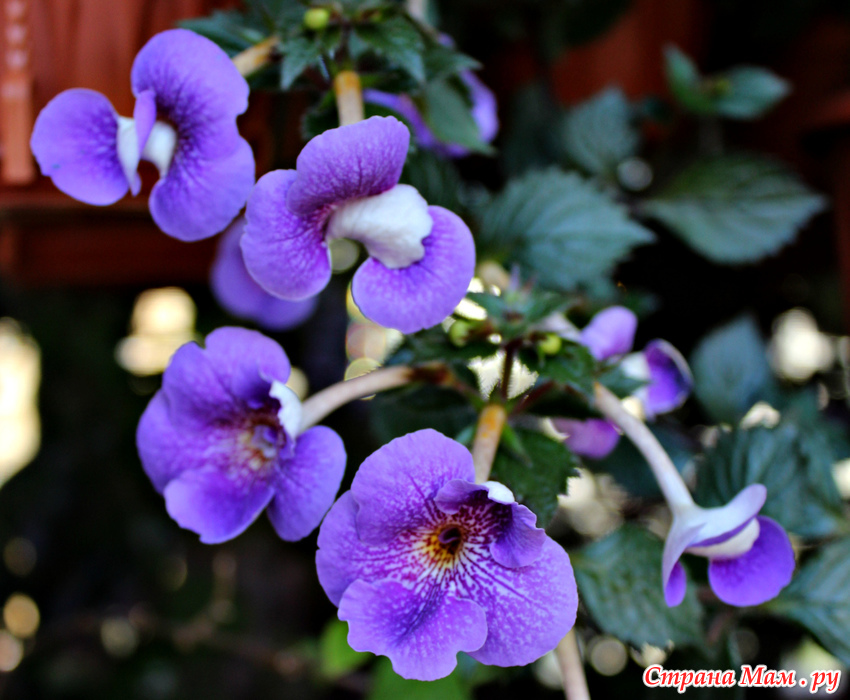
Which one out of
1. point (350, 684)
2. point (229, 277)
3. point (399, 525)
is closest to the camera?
point (399, 525)

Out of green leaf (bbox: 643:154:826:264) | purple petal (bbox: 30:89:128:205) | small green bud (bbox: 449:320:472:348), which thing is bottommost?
green leaf (bbox: 643:154:826:264)

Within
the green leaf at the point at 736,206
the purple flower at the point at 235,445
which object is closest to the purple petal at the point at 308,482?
the purple flower at the point at 235,445

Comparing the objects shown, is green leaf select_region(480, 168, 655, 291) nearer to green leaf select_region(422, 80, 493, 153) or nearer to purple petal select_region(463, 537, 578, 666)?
green leaf select_region(422, 80, 493, 153)

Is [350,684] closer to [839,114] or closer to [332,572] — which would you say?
[332,572]

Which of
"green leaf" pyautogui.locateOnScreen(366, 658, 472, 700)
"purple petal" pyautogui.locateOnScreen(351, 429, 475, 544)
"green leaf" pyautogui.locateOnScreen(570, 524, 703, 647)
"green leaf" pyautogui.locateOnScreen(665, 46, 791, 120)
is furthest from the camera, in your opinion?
"green leaf" pyautogui.locateOnScreen(665, 46, 791, 120)

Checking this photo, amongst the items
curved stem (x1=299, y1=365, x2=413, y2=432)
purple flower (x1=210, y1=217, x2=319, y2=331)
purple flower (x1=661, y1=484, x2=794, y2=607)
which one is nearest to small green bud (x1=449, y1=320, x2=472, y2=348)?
curved stem (x1=299, y1=365, x2=413, y2=432)

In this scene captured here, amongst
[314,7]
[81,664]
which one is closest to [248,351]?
[314,7]

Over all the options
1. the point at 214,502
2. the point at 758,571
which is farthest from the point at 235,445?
the point at 758,571

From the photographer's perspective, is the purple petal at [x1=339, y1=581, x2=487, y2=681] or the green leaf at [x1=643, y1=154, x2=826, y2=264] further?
the green leaf at [x1=643, y1=154, x2=826, y2=264]
